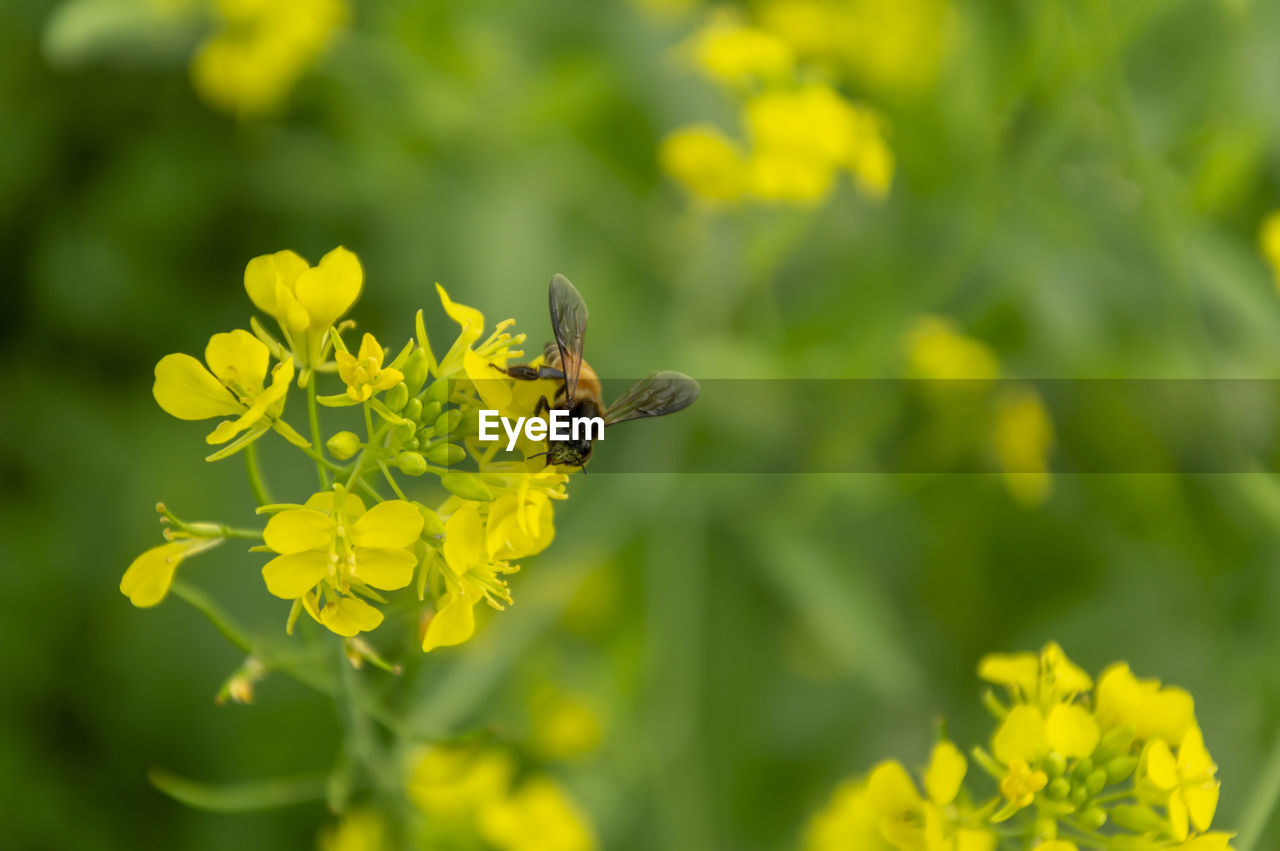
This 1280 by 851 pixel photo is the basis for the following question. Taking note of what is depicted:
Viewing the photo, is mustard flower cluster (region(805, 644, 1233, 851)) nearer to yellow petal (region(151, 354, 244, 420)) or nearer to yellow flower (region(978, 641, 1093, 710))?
yellow flower (region(978, 641, 1093, 710))

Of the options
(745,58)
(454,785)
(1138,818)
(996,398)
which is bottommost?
(1138,818)

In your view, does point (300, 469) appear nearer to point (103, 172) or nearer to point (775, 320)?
point (103, 172)

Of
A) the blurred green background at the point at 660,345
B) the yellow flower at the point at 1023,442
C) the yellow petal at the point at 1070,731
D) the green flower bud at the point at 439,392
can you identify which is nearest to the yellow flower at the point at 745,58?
the blurred green background at the point at 660,345

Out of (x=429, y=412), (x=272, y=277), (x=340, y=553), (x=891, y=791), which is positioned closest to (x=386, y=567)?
(x=340, y=553)

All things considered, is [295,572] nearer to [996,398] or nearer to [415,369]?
[415,369]

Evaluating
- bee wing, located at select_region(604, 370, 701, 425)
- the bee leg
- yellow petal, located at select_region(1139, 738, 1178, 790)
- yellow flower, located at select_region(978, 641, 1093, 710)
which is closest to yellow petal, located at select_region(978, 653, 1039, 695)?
yellow flower, located at select_region(978, 641, 1093, 710)

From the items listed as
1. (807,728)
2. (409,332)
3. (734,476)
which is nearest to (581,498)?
(734,476)

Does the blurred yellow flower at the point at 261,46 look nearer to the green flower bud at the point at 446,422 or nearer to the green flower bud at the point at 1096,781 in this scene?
the green flower bud at the point at 446,422
